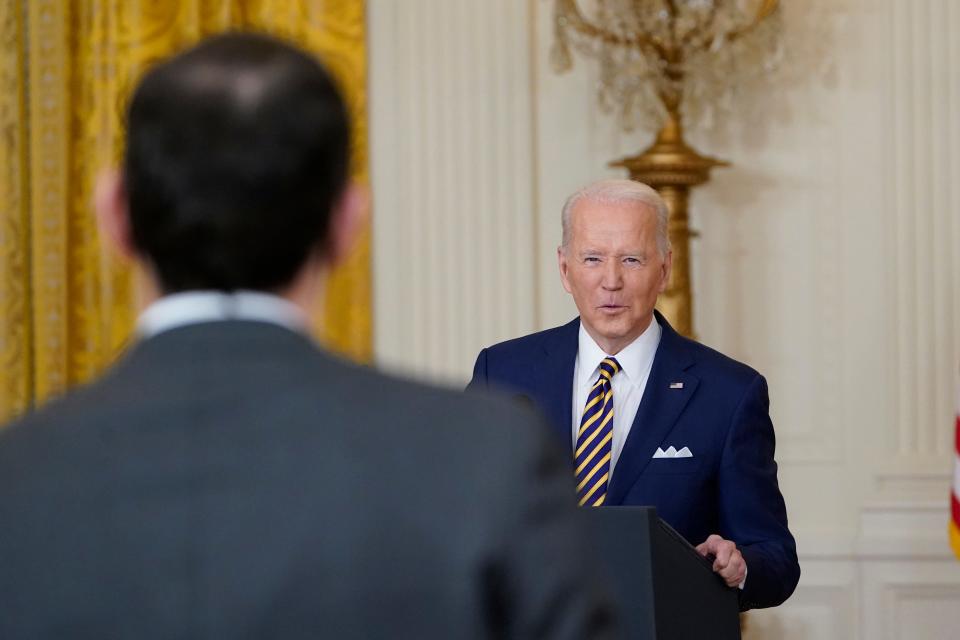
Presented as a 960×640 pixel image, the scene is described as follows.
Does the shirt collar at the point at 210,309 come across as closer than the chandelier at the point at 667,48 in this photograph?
Yes

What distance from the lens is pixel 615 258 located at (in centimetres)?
344

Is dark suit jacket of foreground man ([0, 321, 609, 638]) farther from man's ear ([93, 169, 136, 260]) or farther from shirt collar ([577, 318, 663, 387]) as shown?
shirt collar ([577, 318, 663, 387])

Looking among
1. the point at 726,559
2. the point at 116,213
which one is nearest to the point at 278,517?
the point at 116,213

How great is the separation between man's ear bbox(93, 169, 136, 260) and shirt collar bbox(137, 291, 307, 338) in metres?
0.06

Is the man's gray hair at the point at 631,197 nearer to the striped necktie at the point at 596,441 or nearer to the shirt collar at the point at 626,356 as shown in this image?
the shirt collar at the point at 626,356

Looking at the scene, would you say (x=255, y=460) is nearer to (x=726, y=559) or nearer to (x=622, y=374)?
(x=726, y=559)

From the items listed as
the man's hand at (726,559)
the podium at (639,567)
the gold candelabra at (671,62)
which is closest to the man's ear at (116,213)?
the podium at (639,567)

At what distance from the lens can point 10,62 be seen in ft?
18.0

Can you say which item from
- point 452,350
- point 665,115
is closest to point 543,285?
point 452,350

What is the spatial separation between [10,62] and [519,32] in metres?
1.86

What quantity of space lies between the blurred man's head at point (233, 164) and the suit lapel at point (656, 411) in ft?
6.80

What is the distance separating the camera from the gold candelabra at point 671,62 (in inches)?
199

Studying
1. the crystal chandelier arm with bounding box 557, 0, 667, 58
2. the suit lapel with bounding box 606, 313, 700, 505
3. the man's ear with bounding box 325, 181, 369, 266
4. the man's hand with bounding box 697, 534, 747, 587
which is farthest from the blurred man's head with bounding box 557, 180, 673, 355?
the man's ear with bounding box 325, 181, 369, 266

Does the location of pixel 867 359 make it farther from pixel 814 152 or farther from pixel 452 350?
pixel 452 350
